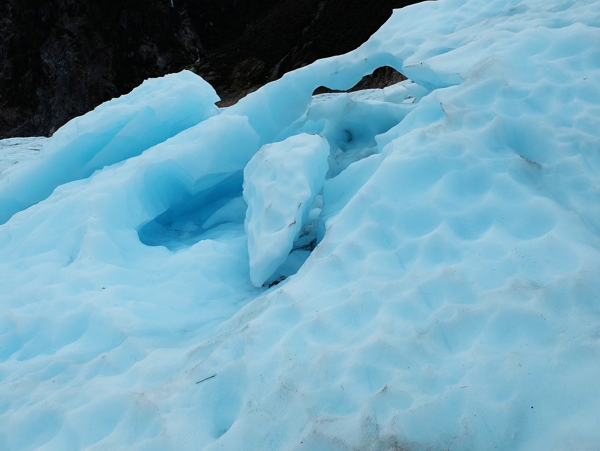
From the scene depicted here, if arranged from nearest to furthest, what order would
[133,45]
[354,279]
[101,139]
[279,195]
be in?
1. [354,279]
2. [279,195]
3. [101,139]
4. [133,45]

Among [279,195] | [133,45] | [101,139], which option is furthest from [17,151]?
[133,45]

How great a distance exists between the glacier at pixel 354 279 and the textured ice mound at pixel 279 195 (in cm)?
2

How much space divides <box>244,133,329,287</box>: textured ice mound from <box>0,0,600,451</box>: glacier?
0.02 metres

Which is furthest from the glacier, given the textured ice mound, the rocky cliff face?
the rocky cliff face

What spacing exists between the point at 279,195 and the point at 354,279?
1171 mm

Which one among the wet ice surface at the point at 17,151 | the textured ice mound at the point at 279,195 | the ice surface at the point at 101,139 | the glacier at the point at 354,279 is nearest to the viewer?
the glacier at the point at 354,279

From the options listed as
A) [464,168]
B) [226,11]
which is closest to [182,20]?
[226,11]

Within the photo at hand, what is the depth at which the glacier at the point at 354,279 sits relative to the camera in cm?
199

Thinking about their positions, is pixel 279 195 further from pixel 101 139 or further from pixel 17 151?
pixel 17 151

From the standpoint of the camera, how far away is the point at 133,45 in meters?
48.0

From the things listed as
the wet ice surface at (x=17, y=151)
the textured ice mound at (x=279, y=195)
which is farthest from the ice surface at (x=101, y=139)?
the wet ice surface at (x=17, y=151)

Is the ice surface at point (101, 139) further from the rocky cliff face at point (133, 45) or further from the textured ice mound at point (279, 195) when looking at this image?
the rocky cliff face at point (133, 45)

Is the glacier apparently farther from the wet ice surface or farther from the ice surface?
the wet ice surface

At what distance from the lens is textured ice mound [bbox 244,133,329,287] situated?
10.9 feet
